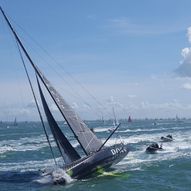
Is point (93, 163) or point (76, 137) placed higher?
point (76, 137)

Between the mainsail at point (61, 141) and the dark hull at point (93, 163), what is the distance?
6.78ft

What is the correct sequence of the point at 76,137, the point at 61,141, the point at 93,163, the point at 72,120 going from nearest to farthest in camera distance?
the point at 93,163 → the point at 76,137 → the point at 61,141 → the point at 72,120

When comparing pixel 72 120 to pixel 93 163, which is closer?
pixel 93 163

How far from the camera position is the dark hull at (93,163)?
31714 millimetres

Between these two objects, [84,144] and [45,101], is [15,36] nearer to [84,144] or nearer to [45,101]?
[45,101]

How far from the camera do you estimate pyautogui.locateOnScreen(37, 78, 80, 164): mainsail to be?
34531 millimetres

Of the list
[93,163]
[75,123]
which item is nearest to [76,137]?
[75,123]

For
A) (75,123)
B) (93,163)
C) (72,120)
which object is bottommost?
(93,163)

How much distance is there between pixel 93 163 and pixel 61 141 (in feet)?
13.5

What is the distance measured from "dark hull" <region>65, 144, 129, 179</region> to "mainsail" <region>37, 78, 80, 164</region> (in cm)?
207

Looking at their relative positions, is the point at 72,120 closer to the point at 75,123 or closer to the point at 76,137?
the point at 75,123

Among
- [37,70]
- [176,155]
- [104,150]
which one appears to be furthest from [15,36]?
[176,155]

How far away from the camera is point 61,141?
35.4 metres

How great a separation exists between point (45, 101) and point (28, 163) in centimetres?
1256
